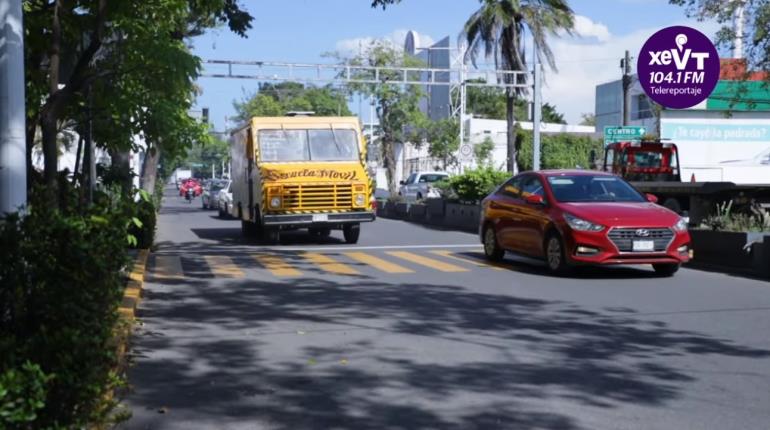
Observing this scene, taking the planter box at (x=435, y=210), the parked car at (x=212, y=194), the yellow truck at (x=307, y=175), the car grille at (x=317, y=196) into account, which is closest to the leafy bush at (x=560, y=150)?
the parked car at (x=212, y=194)

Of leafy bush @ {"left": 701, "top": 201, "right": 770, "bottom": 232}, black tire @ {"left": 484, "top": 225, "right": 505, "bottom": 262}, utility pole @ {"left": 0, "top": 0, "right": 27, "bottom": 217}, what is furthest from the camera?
black tire @ {"left": 484, "top": 225, "right": 505, "bottom": 262}

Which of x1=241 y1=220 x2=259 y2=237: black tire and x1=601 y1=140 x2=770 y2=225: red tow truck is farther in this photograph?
x1=241 y1=220 x2=259 y2=237: black tire

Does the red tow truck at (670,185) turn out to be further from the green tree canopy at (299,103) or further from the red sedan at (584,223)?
the green tree canopy at (299,103)

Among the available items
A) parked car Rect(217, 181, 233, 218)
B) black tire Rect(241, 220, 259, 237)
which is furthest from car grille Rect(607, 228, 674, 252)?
parked car Rect(217, 181, 233, 218)

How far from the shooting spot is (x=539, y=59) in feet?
117

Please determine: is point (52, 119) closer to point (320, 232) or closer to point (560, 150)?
point (320, 232)

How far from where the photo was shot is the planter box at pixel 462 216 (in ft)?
91.6

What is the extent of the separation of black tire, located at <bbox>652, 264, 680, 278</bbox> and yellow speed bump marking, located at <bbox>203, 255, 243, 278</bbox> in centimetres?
626

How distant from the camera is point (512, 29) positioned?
36.8 meters

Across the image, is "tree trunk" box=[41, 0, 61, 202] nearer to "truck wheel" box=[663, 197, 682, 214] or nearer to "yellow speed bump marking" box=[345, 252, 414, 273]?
"yellow speed bump marking" box=[345, 252, 414, 273]

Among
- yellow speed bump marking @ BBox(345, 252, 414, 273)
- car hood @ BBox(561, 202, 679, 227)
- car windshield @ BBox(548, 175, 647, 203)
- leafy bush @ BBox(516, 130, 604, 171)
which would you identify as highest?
leafy bush @ BBox(516, 130, 604, 171)

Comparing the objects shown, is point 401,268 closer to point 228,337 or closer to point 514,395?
point 228,337

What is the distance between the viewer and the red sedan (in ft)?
47.1

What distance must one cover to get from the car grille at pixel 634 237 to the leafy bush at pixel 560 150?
4604 cm
